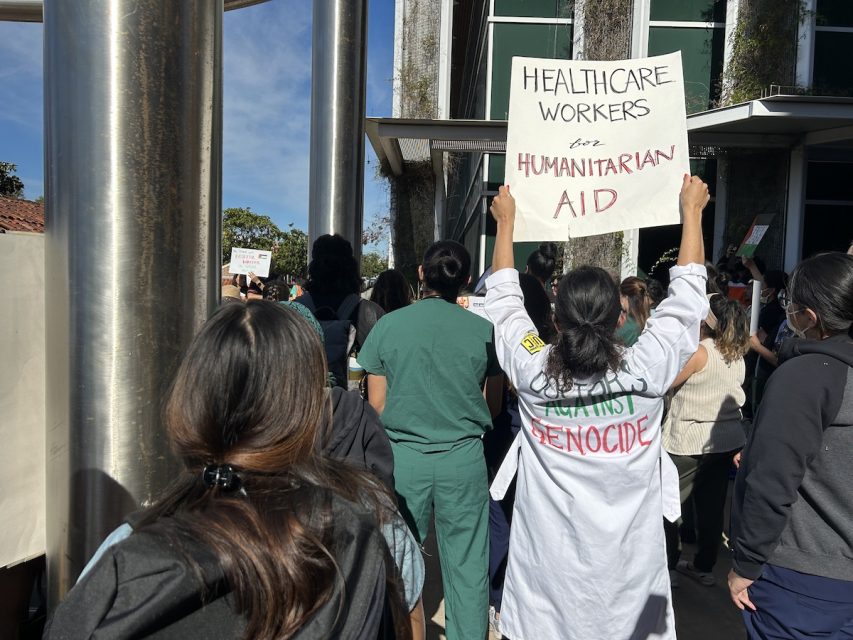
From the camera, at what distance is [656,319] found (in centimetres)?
236

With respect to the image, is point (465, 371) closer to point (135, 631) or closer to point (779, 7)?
point (135, 631)

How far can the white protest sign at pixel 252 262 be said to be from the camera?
9.08 metres

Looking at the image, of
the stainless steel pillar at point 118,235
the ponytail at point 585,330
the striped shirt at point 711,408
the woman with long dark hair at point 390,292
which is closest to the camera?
the stainless steel pillar at point 118,235

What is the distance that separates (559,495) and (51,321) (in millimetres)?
1818

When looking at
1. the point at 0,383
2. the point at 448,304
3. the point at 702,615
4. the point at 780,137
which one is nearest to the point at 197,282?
the point at 0,383

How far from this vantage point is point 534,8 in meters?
10.7

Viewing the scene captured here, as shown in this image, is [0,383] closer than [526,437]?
Yes

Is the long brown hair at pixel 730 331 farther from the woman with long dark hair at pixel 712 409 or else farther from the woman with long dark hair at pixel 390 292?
the woman with long dark hair at pixel 390 292

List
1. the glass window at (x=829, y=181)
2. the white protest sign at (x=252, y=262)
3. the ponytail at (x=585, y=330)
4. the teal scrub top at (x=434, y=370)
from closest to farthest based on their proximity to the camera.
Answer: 1. the ponytail at (x=585, y=330)
2. the teal scrub top at (x=434, y=370)
3. the white protest sign at (x=252, y=262)
4. the glass window at (x=829, y=181)

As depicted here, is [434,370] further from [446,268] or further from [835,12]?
[835,12]

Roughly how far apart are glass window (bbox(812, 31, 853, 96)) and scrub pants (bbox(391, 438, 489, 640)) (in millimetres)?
10090

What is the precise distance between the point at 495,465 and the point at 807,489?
180 cm

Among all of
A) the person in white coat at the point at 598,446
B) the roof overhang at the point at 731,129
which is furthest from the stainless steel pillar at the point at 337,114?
the person in white coat at the point at 598,446

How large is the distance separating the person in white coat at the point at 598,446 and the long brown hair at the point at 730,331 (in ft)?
5.28
